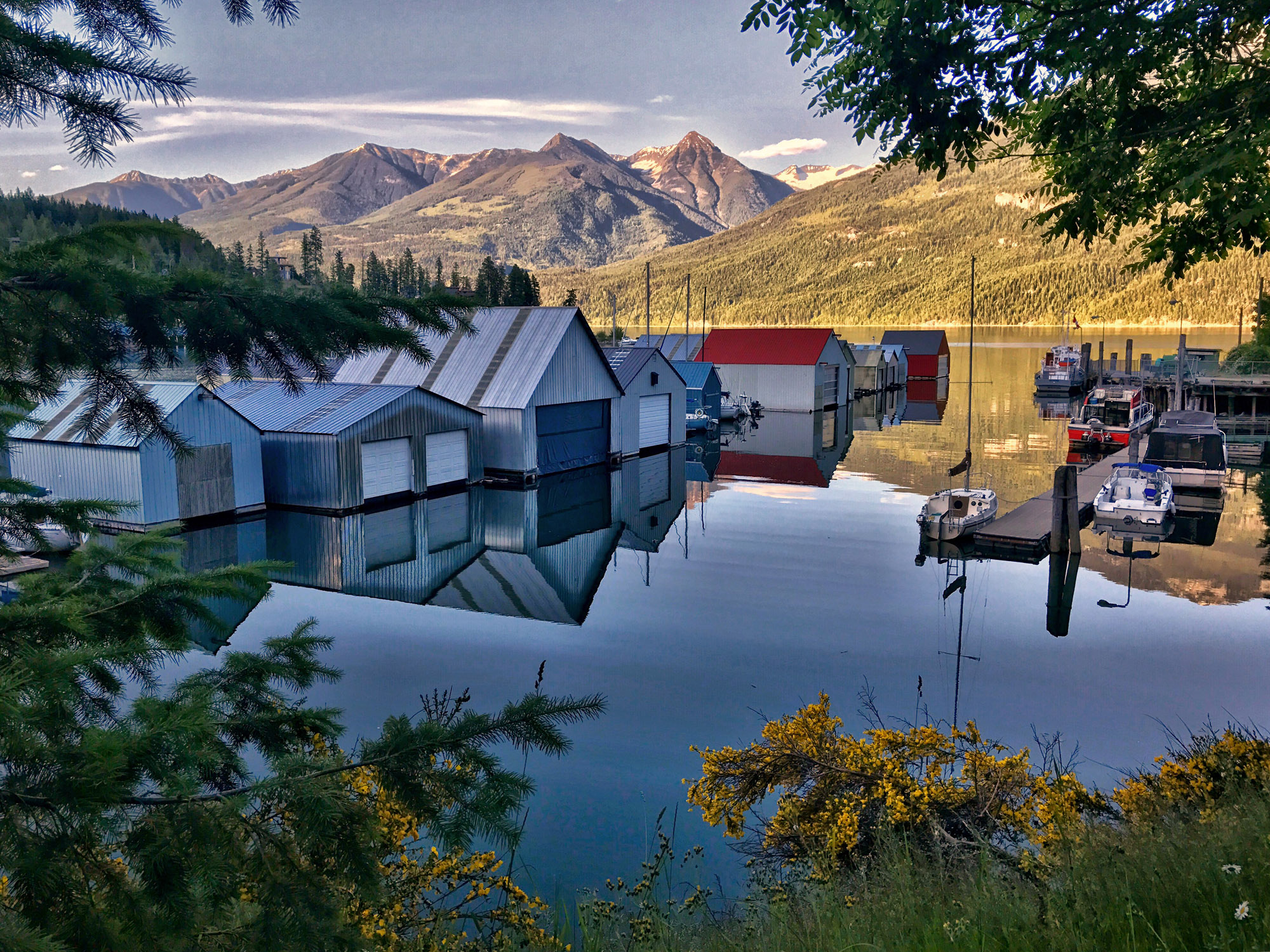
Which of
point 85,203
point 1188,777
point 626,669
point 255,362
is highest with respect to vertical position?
point 85,203

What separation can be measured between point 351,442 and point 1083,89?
893 inches

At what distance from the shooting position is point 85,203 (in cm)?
5791

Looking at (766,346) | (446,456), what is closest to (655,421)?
(446,456)

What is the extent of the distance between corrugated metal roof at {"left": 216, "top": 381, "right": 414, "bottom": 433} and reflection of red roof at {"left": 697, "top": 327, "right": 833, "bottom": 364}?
115 feet

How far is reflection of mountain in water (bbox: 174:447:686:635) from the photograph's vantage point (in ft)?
64.8

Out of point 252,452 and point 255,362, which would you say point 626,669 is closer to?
point 255,362

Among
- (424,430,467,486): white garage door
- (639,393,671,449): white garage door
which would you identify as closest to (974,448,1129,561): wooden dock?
(424,430,467,486): white garage door

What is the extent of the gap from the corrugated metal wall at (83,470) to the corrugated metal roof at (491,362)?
1109 centimetres

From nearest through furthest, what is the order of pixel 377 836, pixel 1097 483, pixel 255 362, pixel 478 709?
pixel 377 836, pixel 255 362, pixel 478 709, pixel 1097 483

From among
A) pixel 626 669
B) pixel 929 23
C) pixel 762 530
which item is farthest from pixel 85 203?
pixel 929 23

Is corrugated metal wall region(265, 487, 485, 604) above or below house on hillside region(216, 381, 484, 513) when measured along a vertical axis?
below

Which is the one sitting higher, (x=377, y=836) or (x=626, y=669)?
(x=377, y=836)

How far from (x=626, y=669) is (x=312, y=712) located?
1019 cm

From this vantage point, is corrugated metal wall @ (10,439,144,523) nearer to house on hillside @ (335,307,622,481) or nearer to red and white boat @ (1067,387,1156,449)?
house on hillside @ (335,307,622,481)
